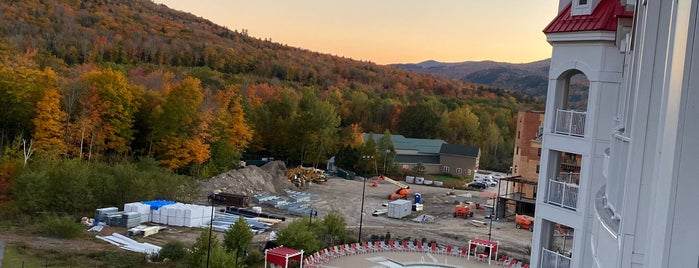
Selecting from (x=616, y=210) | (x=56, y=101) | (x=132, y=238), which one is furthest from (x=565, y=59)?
(x=56, y=101)

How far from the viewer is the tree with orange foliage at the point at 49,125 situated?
4472 cm

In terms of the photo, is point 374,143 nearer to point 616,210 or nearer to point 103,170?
point 103,170

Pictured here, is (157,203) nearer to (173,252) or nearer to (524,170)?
(173,252)

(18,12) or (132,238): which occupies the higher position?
(18,12)

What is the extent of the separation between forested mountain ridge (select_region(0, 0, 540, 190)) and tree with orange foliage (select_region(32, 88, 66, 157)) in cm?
8

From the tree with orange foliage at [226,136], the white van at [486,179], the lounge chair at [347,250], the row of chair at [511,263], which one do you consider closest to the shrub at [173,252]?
the lounge chair at [347,250]

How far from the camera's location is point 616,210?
5.02m

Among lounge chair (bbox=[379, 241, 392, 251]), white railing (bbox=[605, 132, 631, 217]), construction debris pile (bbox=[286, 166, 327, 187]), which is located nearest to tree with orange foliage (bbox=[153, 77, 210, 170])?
construction debris pile (bbox=[286, 166, 327, 187])

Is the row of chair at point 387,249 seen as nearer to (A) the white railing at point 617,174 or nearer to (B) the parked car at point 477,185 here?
(A) the white railing at point 617,174

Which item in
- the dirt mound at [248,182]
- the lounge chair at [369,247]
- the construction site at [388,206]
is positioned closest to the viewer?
the lounge chair at [369,247]

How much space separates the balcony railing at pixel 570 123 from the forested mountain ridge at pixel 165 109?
37806 mm

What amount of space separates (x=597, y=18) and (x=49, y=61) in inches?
2835

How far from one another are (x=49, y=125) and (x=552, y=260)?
4285cm

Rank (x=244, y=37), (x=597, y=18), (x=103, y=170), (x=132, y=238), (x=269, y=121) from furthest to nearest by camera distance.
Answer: (x=244, y=37) → (x=269, y=121) → (x=103, y=170) → (x=132, y=238) → (x=597, y=18)
